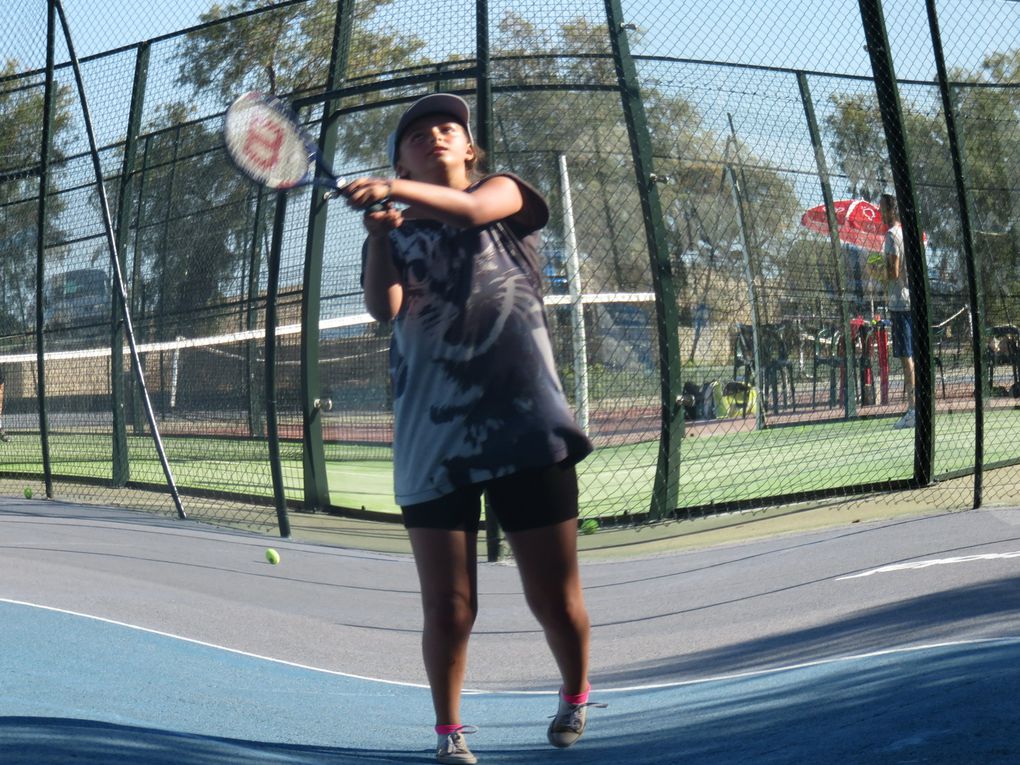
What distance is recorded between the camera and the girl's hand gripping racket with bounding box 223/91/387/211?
11.2 feet

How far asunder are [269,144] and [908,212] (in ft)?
15.0

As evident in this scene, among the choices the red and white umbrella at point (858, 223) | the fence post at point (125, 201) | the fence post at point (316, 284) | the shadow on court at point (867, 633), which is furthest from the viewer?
the fence post at point (125, 201)

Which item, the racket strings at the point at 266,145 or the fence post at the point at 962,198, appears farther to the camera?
the fence post at the point at 962,198

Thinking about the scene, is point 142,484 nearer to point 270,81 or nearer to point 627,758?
point 270,81

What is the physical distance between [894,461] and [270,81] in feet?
17.6

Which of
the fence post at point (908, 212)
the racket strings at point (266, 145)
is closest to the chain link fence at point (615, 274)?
the fence post at point (908, 212)

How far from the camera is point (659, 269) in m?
6.71

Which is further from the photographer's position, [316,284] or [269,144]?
[316,284]

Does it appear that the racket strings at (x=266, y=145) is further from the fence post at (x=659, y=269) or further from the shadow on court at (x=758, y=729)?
the fence post at (x=659, y=269)

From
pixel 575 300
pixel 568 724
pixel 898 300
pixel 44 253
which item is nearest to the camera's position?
pixel 568 724

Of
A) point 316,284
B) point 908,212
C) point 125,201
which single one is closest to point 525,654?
point 316,284

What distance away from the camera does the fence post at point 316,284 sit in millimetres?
7242

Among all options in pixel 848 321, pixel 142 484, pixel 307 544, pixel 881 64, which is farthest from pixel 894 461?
pixel 142 484

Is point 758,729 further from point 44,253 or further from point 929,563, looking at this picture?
point 44,253
